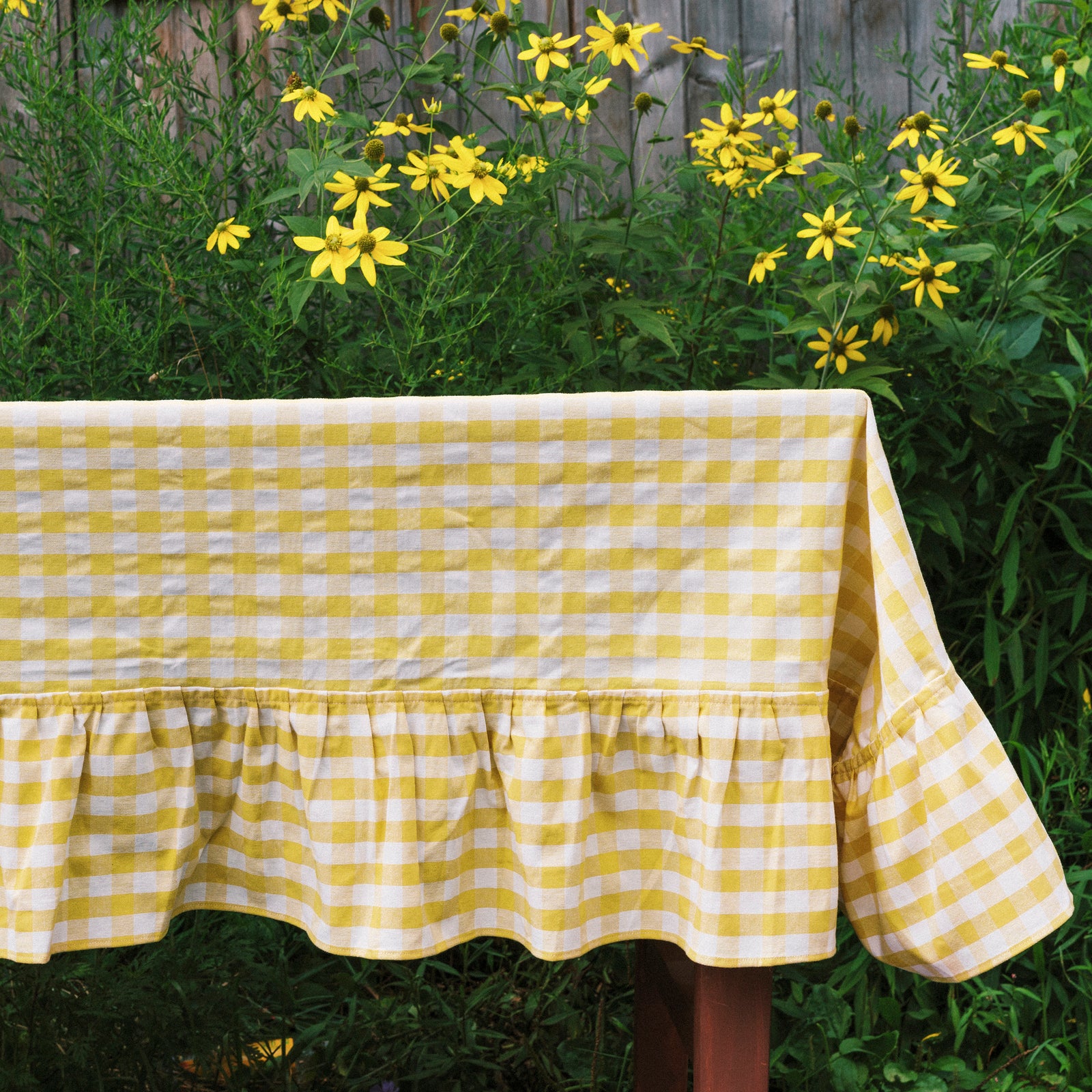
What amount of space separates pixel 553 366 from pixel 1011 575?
800 mm

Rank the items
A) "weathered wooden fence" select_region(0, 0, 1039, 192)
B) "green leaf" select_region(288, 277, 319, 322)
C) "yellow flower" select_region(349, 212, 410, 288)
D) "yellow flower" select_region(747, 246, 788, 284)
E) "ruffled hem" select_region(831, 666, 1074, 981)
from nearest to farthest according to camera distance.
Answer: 1. "ruffled hem" select_region(831, 666, 1074, 981)
2. "yellow flower" select_region(349, 212, 410, 288)
3. "green leaf" select_region(288, 277, 319, 322)
4. "yellow flower" select_region(747, 246, 788, 284)
5. "weathered wooden fence" select_region(0, 0, 1039, 192)

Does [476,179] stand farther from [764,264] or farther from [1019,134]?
[1019,134]

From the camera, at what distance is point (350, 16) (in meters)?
1.28

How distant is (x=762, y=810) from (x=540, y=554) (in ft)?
0.84

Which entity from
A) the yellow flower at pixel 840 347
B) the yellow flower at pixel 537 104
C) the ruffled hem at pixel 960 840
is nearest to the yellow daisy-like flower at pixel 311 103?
the yellow flower at pixel 537 104

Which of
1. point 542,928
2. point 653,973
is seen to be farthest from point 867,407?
point 653,973

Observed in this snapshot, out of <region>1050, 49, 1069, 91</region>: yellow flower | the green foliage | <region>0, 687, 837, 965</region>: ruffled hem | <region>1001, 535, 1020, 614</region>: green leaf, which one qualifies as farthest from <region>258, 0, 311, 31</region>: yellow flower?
<region>1001, 535, 1020, 614</region>: green leaf

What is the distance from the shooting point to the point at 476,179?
1243 mm

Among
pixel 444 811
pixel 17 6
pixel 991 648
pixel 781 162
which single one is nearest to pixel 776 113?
pixel 781 162

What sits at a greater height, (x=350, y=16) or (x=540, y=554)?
(x=350, y=16)

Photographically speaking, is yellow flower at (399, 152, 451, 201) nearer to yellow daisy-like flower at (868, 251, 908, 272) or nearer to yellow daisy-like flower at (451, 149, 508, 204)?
yellow daisy-like flower at (451, 149, 508, 204)

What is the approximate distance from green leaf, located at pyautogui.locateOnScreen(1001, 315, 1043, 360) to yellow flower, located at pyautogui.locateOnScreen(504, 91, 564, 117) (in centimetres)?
75

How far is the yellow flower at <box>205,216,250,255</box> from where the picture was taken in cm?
127

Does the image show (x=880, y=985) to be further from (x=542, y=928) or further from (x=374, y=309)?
(x=374, y=309)
